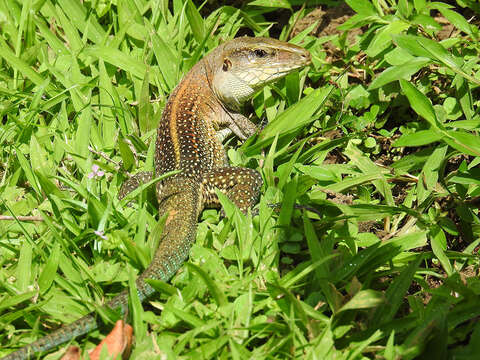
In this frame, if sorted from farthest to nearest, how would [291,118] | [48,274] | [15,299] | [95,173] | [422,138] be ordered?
1. [291,118]
2. [95,173]
3. [422,138]
4. [48,274]
5. [15,299]

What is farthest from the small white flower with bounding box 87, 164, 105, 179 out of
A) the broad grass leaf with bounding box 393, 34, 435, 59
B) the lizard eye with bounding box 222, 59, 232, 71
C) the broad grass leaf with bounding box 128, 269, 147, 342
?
the broad grass leaf with bounding box 393, 34, 435, 59

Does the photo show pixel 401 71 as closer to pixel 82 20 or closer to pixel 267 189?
pixel 267 189

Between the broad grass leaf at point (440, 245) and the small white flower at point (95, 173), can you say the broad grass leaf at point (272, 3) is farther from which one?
the broad grass leaf at point (440, 245)

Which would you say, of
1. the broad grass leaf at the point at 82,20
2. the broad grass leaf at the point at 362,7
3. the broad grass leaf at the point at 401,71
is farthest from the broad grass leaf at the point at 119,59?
the broad grass leaf at the point at 401,71

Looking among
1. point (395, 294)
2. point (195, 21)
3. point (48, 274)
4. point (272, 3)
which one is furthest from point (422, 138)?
point (48, 274)

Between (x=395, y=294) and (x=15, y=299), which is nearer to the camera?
(x=395, y=294)

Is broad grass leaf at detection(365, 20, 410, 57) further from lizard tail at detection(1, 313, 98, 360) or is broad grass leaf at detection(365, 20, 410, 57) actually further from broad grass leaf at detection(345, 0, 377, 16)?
lizard tail at detection(1, 313, 98, 360)

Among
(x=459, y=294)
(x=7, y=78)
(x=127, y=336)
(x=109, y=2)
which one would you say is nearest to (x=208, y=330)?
(x=127, y=336)
